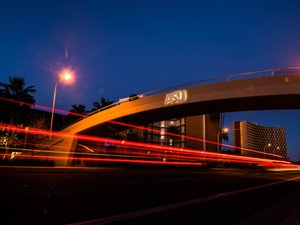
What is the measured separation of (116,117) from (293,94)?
63.8ft

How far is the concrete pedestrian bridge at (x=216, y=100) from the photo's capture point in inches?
786

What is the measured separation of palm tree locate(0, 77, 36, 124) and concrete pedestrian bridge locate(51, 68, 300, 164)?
49.4 feet

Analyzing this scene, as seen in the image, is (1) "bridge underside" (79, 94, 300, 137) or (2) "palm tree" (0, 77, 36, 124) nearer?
(1) "bridge underside" (79, 94, 300, 137)

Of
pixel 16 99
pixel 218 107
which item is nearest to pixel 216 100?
pixel 218 107

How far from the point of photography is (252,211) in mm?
7176

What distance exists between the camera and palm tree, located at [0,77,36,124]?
4031cm

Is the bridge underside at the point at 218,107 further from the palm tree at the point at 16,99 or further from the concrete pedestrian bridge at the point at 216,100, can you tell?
the palm tree at the point at 16,99

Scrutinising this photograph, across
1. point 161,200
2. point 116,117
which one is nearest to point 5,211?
point 161,200

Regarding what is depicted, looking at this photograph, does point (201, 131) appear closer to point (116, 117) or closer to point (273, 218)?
point (116, 117)

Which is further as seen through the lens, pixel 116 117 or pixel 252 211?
pixel 116 117

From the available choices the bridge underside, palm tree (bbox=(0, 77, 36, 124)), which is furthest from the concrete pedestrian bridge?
palm tree (bbox=(0, 77, 36, 124))

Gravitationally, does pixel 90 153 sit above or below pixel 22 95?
below

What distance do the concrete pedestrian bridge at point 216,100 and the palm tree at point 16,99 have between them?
15054mm

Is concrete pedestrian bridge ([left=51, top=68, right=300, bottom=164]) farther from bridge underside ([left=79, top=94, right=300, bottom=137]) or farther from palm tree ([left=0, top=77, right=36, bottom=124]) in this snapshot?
palm tree ([left=0, top=77, right=36, bottom=124])
